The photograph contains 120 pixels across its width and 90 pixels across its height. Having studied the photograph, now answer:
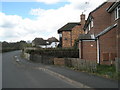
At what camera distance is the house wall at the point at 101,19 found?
3300cm

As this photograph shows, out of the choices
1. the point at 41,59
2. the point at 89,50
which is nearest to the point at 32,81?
the point at 89,50

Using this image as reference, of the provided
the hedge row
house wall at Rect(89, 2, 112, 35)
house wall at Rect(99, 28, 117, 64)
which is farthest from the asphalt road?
the hedge row

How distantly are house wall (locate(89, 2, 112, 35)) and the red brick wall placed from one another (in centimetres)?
312

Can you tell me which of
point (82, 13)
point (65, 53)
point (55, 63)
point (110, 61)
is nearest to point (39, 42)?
point (82, 13)

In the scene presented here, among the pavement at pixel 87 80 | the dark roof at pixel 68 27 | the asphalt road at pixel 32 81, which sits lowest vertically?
the asphalt road at pixel 32 81

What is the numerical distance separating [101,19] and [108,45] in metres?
6.57

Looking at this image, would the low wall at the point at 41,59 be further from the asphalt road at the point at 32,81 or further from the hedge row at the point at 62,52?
the asphalt road at the point at 32,81

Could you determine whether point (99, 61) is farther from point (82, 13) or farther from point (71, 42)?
point (71, 42)

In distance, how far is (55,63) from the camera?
33812 millimetres

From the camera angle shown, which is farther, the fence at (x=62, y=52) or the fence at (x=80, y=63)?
the fence at (x=62, y=52)

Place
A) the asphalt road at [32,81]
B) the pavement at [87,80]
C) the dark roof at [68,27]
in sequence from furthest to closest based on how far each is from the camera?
the dark roof at [68,27] → the asphalt road at [32,81] → the pavement at [87,80]

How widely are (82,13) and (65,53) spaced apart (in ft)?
40.7

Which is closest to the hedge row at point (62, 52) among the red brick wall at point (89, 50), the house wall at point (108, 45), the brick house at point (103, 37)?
the brick house at point (103, 37)

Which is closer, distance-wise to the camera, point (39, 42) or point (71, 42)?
point (71, 42)
